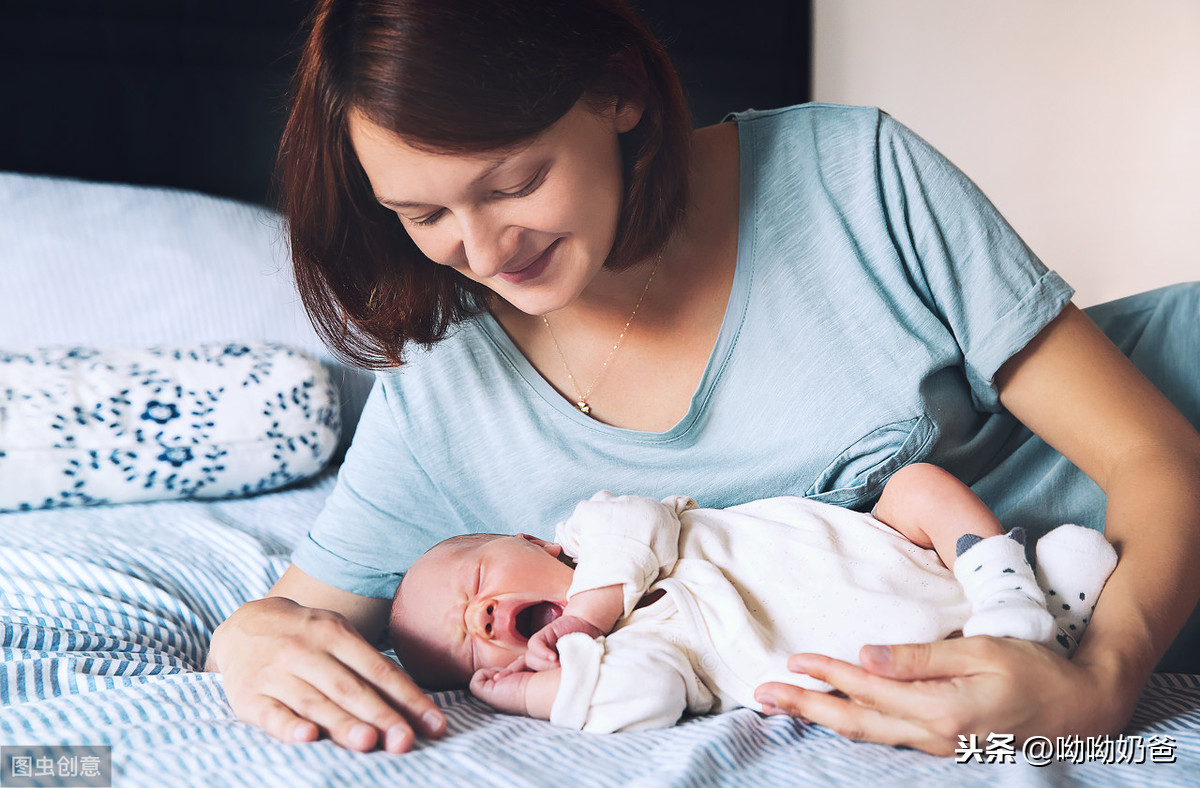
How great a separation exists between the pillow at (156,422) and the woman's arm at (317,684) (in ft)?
2.15

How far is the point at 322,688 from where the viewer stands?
0.81 m

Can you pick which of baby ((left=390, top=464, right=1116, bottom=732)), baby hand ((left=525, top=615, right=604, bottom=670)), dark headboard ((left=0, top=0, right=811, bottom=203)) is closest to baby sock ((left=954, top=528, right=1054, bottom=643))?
baby ((left=390, top=464, right=1116, bottom=732))

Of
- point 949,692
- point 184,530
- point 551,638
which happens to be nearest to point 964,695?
point 949,692

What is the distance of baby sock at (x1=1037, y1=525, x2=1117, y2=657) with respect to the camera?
854 mm

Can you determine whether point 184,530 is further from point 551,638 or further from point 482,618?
point 551,638

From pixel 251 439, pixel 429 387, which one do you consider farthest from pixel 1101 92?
pixel 251 439

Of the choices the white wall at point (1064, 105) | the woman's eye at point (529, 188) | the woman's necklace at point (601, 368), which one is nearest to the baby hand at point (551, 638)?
the woman's necklace at point (601, 368)

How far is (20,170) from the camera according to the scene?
1.99 meters

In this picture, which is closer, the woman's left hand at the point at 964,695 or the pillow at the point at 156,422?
the woman's left hand at the point at 964,695

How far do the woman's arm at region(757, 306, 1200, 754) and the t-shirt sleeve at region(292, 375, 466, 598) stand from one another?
597 mm

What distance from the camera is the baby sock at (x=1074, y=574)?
2.80ft

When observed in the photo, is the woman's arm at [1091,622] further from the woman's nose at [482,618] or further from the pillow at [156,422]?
the pillow at [156,422]

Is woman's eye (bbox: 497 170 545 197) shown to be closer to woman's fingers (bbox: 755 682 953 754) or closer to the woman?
the woman

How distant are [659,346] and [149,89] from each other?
62.0 inches
